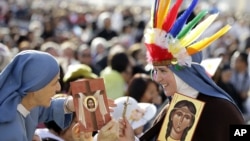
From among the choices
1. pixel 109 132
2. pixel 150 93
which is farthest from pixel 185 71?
pixel 150 93

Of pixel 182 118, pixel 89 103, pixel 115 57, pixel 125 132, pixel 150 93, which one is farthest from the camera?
pixel 115 57

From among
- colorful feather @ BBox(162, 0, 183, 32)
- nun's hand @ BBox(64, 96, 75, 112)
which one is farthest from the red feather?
nun's hand @ BBox(64, 96, 75, 112)

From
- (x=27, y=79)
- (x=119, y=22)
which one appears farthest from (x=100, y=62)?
(x=119, y=22)

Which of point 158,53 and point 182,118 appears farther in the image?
point 158,53

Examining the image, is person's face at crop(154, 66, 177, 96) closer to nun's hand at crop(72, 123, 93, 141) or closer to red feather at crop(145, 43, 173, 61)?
red feather at crop(145, 43, 173, 61)

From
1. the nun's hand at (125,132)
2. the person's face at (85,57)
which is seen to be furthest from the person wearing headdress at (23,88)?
the person's face at (85,57)

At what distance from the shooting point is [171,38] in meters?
4.44

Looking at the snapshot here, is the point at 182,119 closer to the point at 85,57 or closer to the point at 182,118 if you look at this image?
the point at 182,118

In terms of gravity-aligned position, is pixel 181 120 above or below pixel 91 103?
below

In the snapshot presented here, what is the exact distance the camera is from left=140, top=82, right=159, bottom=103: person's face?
694 centimetres

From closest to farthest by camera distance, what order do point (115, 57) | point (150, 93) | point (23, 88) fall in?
1. point (23, 88)
2. point (150, 93)
3. point (115, 57)

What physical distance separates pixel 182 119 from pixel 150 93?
305 centimetres

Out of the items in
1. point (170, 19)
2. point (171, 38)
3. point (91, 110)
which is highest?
point (170, 19)

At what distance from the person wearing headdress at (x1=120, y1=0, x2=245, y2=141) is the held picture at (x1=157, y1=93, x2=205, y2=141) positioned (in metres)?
0.30
